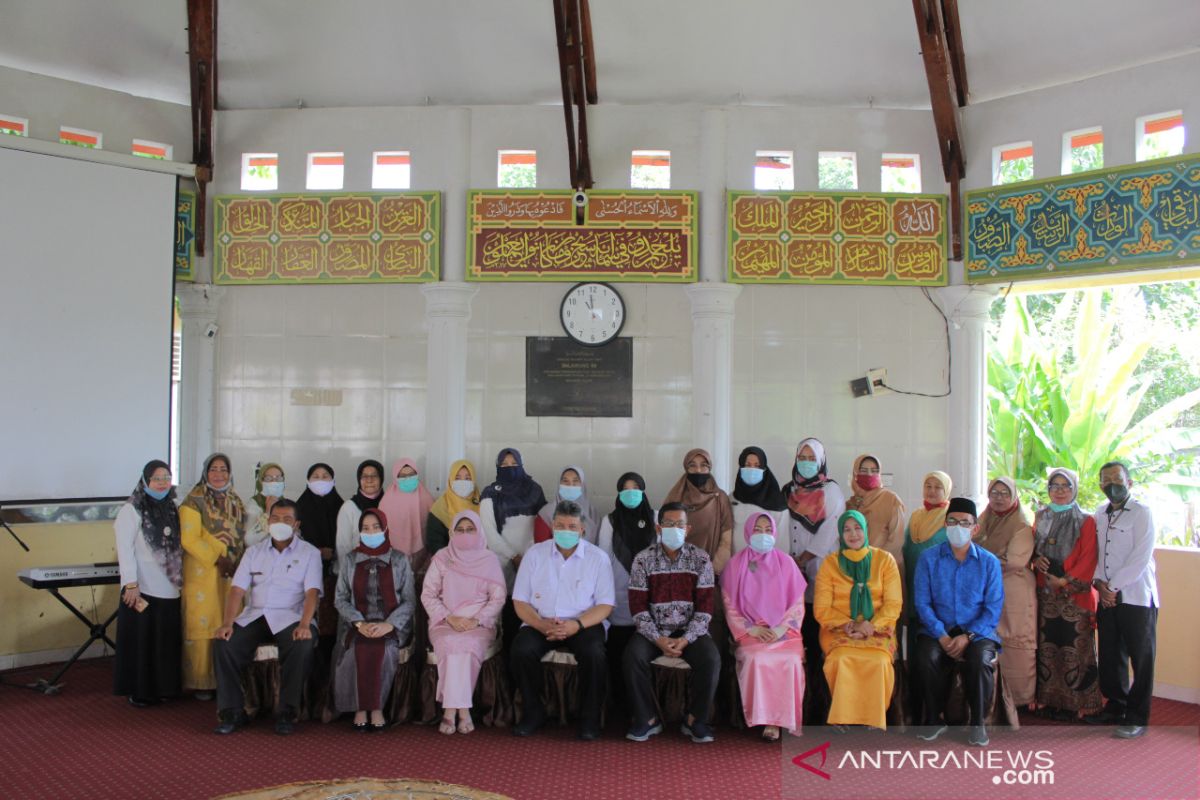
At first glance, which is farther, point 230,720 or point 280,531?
point 280,531

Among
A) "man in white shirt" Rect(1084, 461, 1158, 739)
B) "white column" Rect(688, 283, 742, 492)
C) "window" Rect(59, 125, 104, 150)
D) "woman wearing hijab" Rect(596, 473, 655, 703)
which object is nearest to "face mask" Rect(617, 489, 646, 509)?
"woman wearing hijab" Rect(596, 473, 655, 703)

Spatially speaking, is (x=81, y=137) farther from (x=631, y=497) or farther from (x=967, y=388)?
(x=967, y=388)

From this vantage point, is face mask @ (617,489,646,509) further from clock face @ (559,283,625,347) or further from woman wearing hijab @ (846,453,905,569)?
clock face @ (559,283,625,347)

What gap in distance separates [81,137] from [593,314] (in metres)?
3.65

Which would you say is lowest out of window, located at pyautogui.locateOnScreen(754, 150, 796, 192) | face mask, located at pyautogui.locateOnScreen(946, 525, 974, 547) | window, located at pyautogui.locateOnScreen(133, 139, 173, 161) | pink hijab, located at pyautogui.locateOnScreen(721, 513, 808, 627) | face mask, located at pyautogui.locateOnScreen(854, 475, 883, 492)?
pink hijab, located at pyautogui.locateOnScreen(721, 513, 808, 627)

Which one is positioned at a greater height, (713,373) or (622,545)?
(713,373)

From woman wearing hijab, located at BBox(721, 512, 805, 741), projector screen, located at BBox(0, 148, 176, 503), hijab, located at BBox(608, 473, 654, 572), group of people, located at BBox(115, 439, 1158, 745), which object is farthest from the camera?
projector screen, located at BBox(0, 148, 176, 503)

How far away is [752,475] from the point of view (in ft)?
18.4

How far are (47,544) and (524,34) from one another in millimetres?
4528

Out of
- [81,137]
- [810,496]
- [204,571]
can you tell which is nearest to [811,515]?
[810,496]

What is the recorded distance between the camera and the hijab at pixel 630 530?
5.28m

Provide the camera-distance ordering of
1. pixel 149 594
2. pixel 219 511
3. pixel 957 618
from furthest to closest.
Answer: pixel 219 511 → pixel 149 594 → pixel 957 618

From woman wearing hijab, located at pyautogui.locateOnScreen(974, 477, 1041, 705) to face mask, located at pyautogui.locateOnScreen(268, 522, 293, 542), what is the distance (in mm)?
3653

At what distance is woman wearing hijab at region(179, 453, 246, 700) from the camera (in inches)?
203
